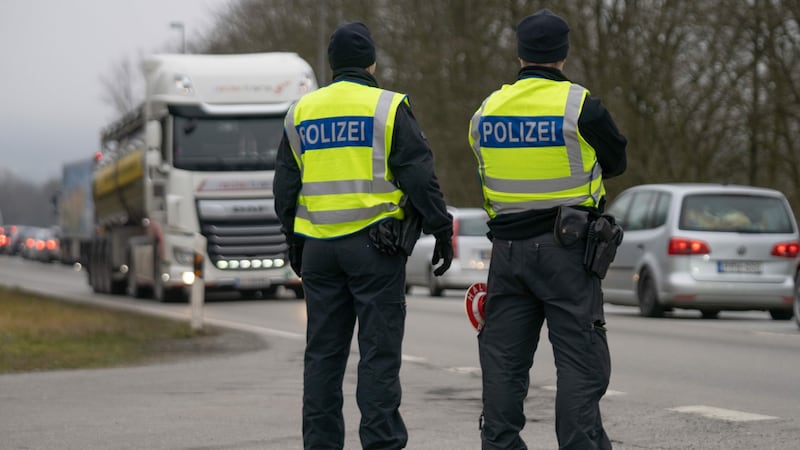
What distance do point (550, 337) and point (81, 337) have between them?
11.0 meters

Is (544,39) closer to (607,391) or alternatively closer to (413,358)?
(607,391)

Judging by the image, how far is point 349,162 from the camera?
6500mm

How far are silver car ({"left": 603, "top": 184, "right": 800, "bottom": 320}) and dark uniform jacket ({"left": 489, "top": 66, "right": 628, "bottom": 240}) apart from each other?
1220 cm

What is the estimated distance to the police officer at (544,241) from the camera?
5.82m

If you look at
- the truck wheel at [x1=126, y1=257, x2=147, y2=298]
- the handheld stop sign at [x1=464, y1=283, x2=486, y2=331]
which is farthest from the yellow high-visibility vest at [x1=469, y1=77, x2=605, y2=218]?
the truck wheel at [x1=126, y1=257, x2=147, y2=298]

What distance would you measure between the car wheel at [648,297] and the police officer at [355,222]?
12139 millimetres

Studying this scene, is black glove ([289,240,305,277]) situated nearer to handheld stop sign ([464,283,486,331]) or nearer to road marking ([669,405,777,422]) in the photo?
handheld stop sign ([464,283,486,331])

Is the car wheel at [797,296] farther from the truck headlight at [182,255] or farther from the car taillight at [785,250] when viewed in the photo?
the truck headlight at [182,255]

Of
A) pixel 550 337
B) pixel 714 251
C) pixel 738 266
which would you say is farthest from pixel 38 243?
pixel 550 337

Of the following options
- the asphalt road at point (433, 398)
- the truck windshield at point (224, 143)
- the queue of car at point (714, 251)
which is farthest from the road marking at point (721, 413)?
the truck windshield at point (224, 143)

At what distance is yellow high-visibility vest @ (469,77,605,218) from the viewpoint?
592cm

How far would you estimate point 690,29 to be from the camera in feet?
109

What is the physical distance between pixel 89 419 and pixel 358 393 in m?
3.33

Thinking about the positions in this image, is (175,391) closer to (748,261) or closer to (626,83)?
(748,261)
